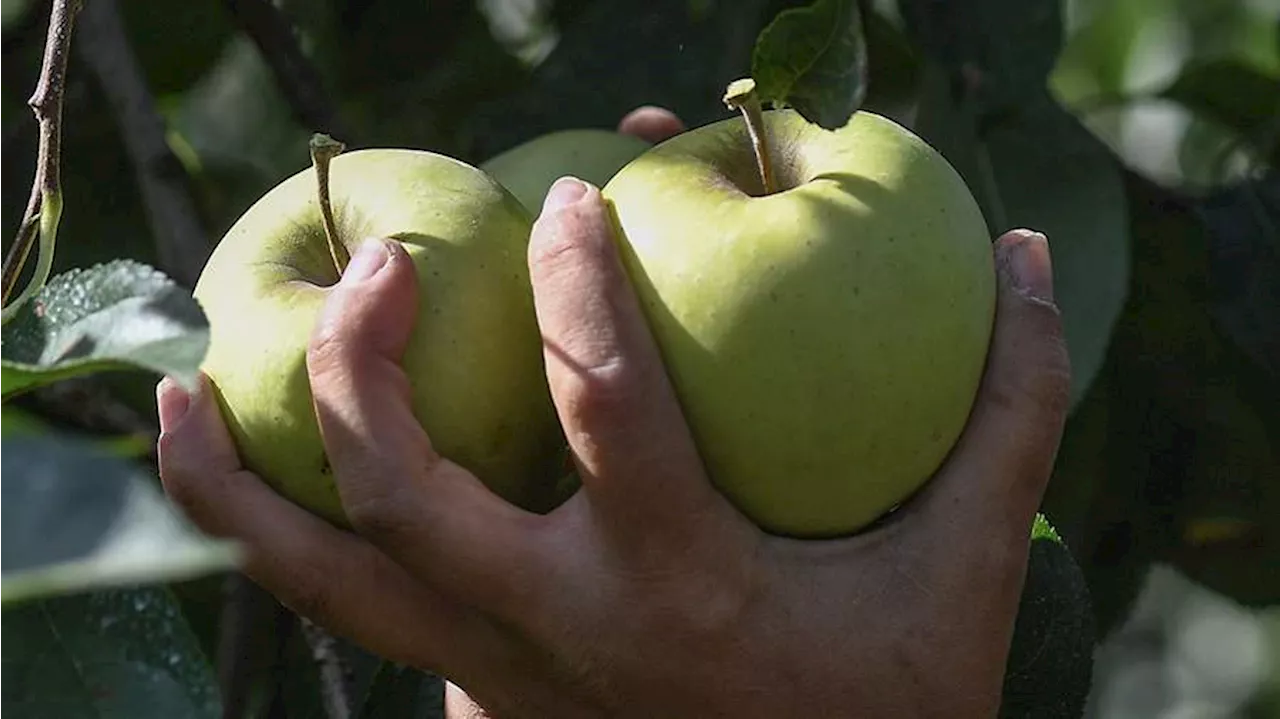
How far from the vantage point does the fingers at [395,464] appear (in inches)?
29.8

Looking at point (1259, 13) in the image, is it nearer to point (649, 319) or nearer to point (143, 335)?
point (649, 319)

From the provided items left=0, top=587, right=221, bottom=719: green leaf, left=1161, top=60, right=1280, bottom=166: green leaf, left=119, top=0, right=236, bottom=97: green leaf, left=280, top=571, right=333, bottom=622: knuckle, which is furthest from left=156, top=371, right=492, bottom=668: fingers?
left=1161, top=60, right=1280, bottom=166: green leaf

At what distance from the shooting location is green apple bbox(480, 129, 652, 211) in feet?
3.20

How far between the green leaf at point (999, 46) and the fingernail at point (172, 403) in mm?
689

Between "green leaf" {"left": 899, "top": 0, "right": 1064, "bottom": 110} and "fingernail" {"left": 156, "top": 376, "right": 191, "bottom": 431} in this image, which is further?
Result: "green leaf" {"left": 899, "top": 0, "right": 1064, "bottom": 110}

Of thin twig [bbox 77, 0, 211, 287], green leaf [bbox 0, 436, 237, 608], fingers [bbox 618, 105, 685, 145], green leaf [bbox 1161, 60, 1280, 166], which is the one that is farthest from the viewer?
green leaf [bbox 1161, 60, 1280, 166]

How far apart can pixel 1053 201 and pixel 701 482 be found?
0.57 meters

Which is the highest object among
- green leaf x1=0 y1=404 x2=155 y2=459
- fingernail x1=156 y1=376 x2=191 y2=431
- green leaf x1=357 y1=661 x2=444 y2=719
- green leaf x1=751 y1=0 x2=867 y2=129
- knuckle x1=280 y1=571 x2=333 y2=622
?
green leaf x1=751 y1=0 x2=867 y2=129

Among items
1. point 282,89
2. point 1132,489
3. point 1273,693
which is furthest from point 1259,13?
point 282,89

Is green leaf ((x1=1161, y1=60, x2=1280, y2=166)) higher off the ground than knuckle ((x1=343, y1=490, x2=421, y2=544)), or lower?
lower

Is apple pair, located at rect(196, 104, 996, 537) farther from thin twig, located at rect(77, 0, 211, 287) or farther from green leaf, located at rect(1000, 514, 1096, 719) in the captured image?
thin twig, located at rect(77, 0, 211, 287)

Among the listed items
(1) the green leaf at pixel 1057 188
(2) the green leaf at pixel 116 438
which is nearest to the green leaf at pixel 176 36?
(2) the green leaf at pixel 116 438

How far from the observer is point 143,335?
0.64 metres

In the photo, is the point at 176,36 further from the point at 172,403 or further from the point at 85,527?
the point at 85,527
